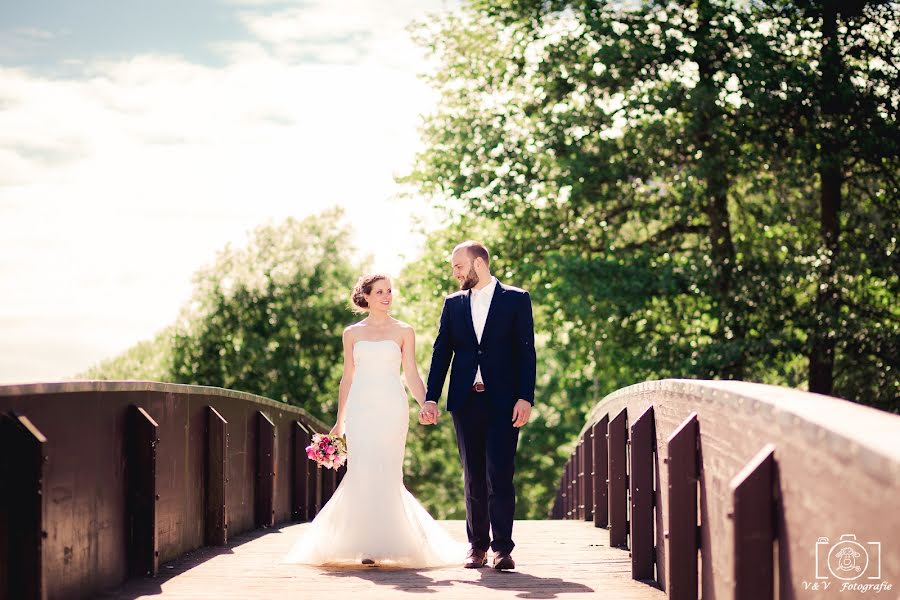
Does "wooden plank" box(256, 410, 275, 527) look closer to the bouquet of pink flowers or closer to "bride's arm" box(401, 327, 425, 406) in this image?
the bouquet of pink flowers

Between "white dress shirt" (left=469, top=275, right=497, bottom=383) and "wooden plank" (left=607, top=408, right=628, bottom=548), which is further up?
"white dress shirt" (left=469, top=275, right=497, bottom=383)

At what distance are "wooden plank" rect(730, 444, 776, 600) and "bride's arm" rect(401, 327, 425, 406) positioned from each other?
4273mm

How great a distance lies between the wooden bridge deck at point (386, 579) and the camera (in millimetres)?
6129

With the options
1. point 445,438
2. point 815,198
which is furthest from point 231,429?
point 445,438

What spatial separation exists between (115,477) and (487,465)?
2.35 meters

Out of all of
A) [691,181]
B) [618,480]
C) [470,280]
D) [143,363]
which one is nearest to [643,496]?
[470,280]

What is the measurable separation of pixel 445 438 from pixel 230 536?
118ft

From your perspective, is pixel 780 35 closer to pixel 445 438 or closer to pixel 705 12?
pixel 705 12

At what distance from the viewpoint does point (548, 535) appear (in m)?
10.3

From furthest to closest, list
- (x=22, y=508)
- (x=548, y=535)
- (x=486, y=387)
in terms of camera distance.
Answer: (x=548, y=535)
(x=486, y=387)
(x=22, y=508)

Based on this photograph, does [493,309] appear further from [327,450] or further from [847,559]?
[847,559]

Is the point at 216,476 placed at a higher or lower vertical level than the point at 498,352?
lower

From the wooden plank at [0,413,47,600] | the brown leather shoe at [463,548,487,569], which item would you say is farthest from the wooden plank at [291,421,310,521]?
the wooden plank at [0,413,47,600]

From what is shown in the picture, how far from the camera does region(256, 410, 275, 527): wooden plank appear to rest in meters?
10.7
